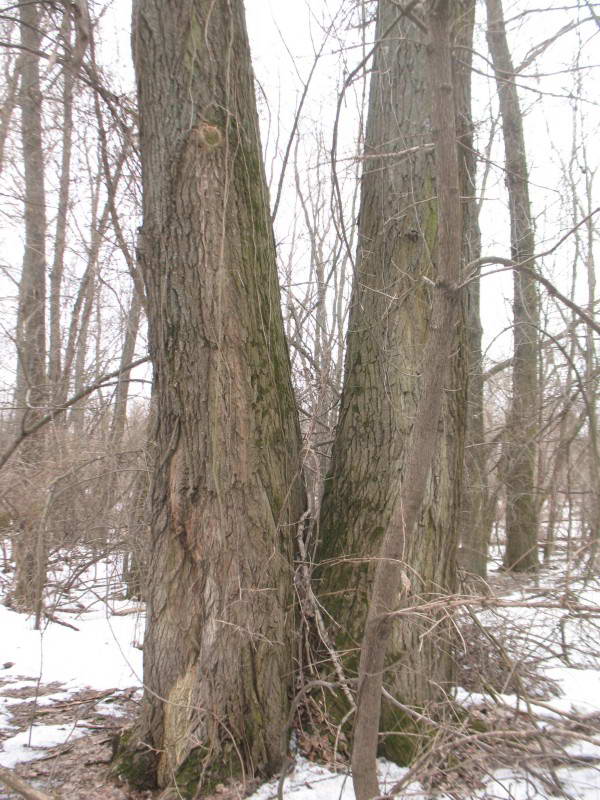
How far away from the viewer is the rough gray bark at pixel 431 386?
167 centimetres

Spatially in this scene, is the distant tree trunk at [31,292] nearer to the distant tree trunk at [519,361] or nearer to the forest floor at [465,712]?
the forest floor at [465,712]

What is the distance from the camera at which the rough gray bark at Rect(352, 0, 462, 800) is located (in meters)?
1.67

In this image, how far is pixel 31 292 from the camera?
291 inches

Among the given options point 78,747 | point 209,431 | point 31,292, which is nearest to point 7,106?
point 31,292

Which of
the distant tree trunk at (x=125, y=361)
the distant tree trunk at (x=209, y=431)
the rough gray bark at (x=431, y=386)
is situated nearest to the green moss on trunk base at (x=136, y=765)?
the distant tree trunk at (x=209, y=431)

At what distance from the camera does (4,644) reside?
4465 mm

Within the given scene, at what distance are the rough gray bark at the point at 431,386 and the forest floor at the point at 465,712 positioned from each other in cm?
18

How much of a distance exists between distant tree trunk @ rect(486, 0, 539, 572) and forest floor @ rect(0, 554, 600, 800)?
2.66 meters

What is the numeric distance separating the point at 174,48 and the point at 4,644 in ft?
13.4

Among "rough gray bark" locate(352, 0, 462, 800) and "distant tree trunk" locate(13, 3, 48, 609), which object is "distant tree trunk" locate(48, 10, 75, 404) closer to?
"distant tree trunk" locate(13, 3, 48, 609)

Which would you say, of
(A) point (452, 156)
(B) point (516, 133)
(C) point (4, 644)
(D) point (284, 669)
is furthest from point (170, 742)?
(B) point (516, 133)

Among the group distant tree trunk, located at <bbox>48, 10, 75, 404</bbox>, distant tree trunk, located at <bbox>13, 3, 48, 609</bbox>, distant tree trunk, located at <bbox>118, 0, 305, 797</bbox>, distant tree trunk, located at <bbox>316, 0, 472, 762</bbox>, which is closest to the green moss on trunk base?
distant tree trunk, located at <bbox>118, 0, 305, 797</bbox>

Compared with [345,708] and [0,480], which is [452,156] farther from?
[0,480]

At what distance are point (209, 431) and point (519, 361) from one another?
544cm
